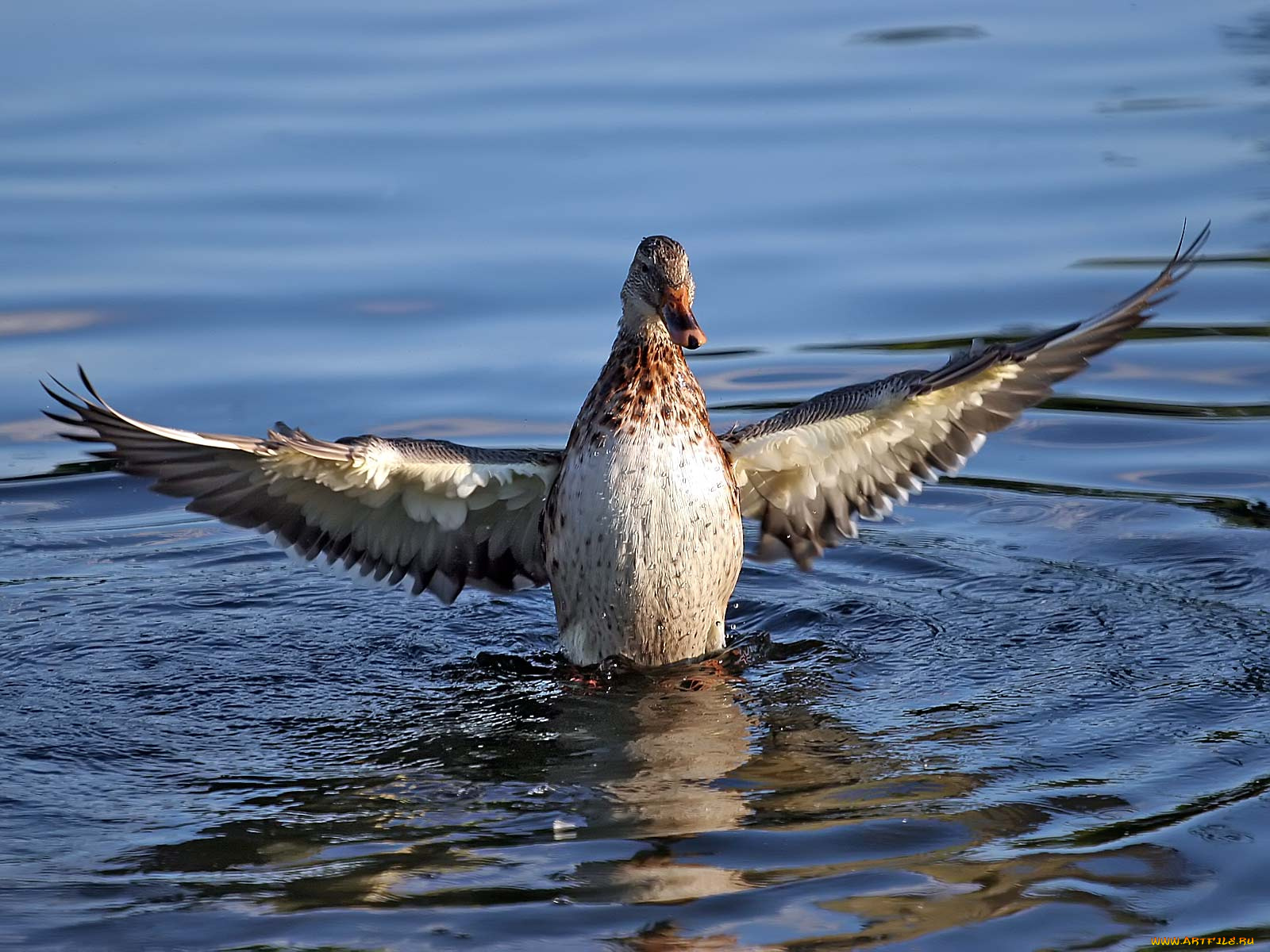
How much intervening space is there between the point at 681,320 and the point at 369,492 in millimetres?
1562

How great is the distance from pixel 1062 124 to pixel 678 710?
829 cm

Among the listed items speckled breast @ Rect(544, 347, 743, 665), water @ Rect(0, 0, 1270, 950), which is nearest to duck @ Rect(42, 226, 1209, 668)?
speckled breast @ Rect(544, 347, 743, 665)

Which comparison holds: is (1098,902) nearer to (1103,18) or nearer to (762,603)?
(762,603)

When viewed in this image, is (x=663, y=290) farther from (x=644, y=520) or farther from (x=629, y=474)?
(x=644, y=520)

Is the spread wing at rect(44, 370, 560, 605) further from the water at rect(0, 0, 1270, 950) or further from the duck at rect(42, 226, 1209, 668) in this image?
the water at rect(0, 0, 1270, 950)

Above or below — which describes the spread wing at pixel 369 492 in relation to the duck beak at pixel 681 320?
below

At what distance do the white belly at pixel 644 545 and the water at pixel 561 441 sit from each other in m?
0.28

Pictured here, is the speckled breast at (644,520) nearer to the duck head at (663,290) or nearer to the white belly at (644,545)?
the white belly at (644,545)

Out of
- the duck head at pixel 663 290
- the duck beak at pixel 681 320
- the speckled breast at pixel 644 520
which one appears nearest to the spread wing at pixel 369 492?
the speckled breast at pixel 644 520

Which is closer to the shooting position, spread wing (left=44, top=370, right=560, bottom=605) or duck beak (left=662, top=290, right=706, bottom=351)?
spread wing (left=44, top=370, right=560, bottom=605)

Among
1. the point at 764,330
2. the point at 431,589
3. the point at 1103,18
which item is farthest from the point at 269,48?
the point at 431,589

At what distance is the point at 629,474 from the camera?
787cm

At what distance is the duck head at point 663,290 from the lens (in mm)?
7727

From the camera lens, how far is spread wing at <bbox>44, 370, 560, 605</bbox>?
24.3ft
